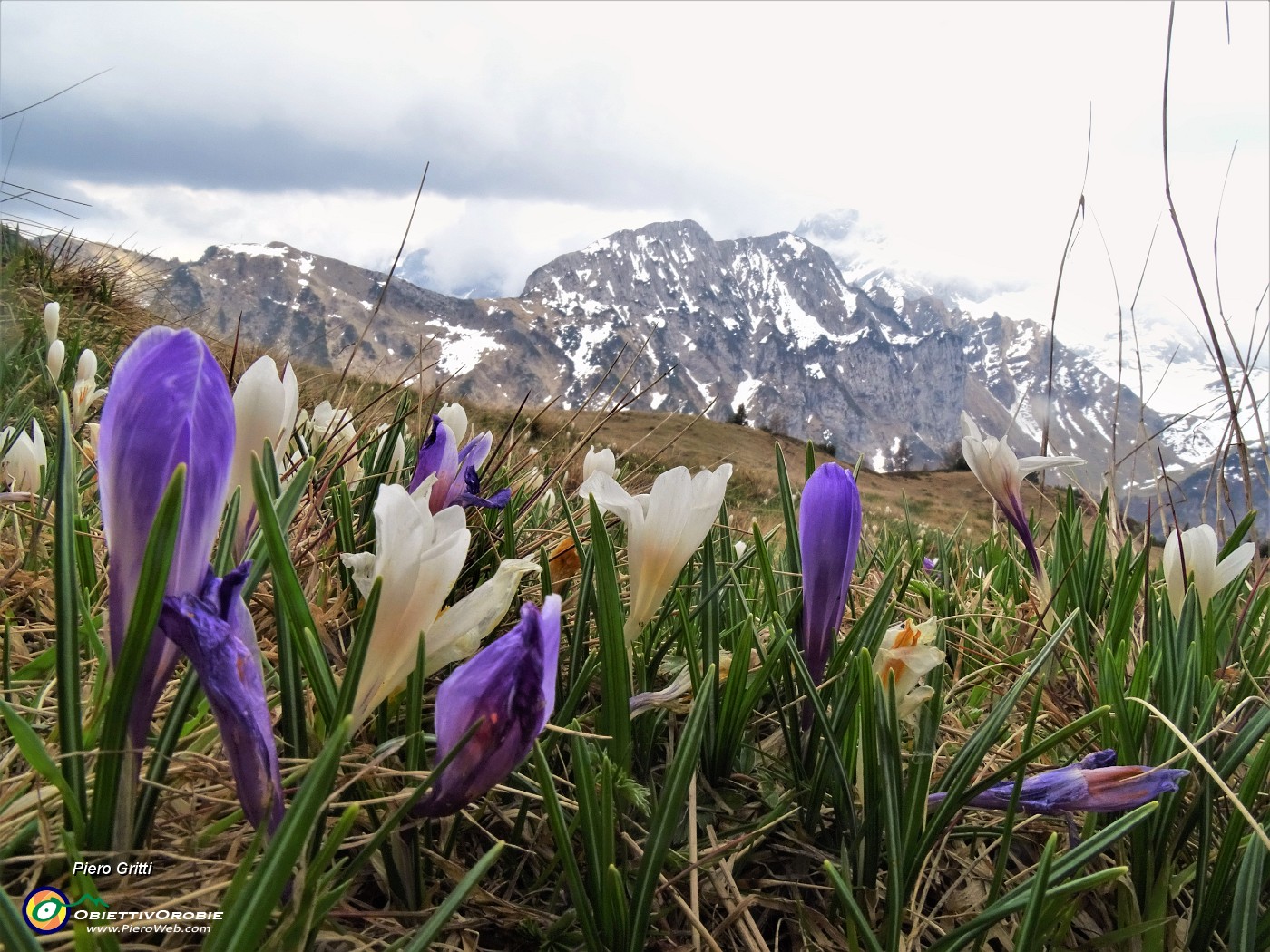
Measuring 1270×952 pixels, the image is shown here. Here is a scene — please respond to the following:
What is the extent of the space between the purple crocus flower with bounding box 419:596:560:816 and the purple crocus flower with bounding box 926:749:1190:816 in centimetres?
55

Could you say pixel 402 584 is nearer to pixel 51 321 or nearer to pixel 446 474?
pixel 446 474

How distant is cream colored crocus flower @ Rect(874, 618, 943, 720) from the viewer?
3.44 ft

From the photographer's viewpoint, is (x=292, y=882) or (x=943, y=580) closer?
(x=292, y=882)

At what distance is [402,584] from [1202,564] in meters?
1.47

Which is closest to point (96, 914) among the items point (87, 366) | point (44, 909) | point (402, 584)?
point (44, 909)

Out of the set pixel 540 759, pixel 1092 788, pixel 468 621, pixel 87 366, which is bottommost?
pixel 1092 788

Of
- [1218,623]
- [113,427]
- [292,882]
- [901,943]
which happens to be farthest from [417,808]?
[1218,623]

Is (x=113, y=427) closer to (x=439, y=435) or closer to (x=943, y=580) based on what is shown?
(x=439, y=435)

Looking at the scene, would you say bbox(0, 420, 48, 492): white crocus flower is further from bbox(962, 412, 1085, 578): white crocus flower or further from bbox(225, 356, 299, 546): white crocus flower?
bbox(962, 412, 1085, 578): white crocus flower

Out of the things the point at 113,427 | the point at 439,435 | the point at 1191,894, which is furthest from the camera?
the point at 439,435

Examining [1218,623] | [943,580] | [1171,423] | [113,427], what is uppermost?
[113,427]

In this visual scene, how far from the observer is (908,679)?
1.08 m

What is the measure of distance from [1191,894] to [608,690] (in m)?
0.80

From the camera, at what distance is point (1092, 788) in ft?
2.94
